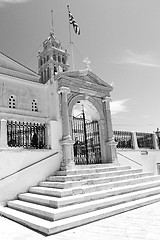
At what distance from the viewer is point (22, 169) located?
26.5 ft

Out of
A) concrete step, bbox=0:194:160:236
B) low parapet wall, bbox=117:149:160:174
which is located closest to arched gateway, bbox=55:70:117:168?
low parapet wall, bbox=117:149:160:174

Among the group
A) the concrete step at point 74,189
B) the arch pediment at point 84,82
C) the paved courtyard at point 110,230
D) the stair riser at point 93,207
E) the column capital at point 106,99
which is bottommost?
the paved courtyard at point 110,230

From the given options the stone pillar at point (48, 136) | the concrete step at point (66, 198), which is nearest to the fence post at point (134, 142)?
the concrete step at point (66, 198)

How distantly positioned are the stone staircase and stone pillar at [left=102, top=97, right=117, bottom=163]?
1670 mm

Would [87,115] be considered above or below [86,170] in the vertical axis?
above

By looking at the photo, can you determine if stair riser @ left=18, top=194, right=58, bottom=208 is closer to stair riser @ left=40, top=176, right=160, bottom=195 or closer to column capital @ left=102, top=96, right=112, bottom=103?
stair riser @ left=40, top=176, right=160, bottom=195

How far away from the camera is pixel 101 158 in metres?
11.4

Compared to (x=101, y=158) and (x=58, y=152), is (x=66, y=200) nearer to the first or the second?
(x=58, y=152)

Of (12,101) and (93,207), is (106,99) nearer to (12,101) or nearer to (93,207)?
(12,101)

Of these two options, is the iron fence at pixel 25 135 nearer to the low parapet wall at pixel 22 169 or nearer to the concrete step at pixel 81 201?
the low parapet wall at pixel 22 169

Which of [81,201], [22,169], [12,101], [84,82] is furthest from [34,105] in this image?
[81,201]

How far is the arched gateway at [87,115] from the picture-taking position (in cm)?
1033

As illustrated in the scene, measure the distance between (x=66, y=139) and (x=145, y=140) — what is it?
822 cm

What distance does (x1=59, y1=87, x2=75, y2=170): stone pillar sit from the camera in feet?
30.2
